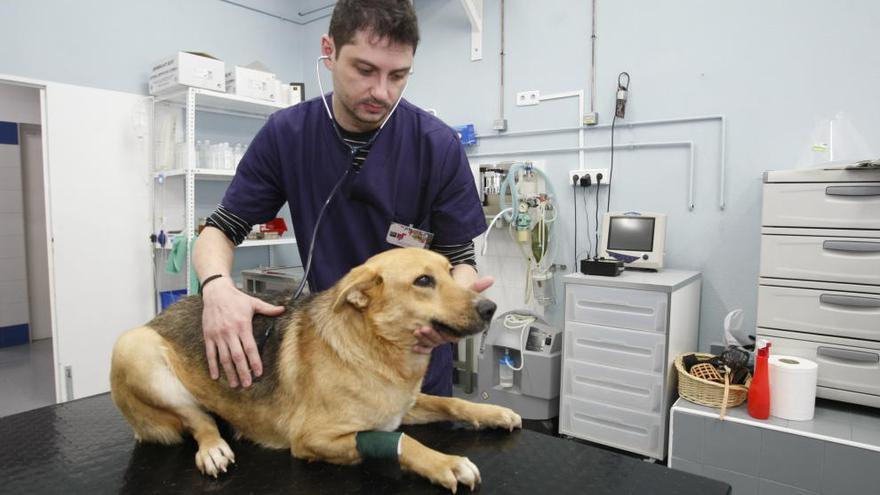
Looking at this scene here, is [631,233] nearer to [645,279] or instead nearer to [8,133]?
[645,279]

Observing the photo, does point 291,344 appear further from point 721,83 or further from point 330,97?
point 721,83

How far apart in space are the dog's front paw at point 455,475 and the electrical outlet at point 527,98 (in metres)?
3.16

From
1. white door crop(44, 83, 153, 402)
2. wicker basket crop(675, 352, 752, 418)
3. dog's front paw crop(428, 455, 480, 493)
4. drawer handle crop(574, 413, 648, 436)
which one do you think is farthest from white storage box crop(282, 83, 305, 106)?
dog's front paw crop(428, 455, 480, 493)

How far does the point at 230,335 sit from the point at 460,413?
56cm

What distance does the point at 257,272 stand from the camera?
416cm

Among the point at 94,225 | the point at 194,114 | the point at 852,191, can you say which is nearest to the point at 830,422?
the point at 852,191

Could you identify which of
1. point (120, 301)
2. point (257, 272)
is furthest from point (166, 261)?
point (257, 272)

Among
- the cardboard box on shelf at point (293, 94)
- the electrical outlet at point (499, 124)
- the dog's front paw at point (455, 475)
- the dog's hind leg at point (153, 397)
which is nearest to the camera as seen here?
the dog's front paw at point (455, 475)

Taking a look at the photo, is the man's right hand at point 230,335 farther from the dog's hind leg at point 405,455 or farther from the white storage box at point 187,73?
the white storage box at point 187,73

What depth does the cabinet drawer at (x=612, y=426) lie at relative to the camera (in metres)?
2.72

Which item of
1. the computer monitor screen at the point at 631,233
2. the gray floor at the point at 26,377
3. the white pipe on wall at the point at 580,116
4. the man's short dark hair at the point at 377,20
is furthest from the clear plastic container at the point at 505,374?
the gray floor at the point at 26,377

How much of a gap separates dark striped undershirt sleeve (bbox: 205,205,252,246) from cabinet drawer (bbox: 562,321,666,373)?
6.82 feet

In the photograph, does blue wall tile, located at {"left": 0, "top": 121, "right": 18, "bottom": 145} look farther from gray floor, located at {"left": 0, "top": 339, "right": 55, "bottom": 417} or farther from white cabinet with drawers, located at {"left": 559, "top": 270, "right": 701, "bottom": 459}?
white cabinet with drawers, located at {"left": 559, "top": 270, "right": 701, "bottom": 459}

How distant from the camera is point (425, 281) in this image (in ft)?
3.76
